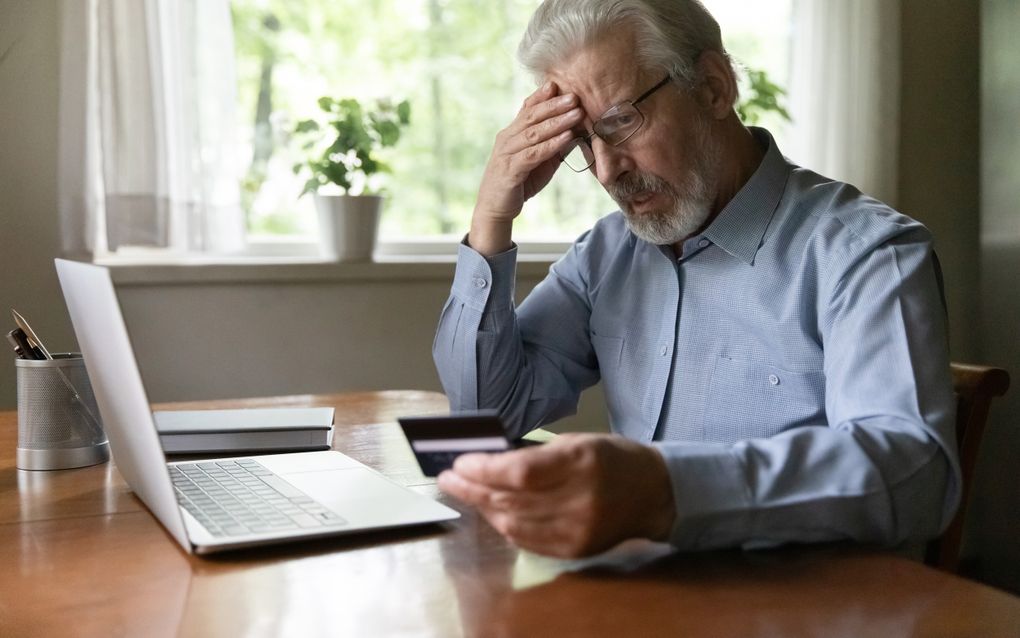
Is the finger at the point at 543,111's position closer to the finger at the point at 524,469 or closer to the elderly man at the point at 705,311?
the elderly man at the point at 705,311

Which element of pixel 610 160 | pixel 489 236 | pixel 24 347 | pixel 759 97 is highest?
pixel 759 97

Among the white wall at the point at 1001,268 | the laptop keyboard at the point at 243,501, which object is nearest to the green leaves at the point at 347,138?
the laptop keyboard at the point at 243,501

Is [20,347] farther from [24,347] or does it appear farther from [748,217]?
[748,217]

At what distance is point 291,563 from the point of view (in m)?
0.80

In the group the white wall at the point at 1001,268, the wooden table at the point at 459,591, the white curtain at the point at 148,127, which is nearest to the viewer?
the wooden table at the point at 459,591

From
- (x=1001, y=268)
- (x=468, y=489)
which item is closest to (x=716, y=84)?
(x=468, y=489)

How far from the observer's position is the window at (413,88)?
103 inches

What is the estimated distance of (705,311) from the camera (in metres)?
1.36

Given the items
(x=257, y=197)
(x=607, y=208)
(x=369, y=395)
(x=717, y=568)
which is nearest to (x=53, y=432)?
(x=369, y=395)

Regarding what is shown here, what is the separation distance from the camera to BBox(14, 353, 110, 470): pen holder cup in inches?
46.2

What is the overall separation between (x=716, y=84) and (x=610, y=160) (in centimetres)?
19

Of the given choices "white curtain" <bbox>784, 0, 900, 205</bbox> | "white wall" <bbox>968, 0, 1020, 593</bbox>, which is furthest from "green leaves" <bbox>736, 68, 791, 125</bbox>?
"white wall" <bbox>968, 0, 1020, 593</bbox>

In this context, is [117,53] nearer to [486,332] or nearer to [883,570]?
[486,332]

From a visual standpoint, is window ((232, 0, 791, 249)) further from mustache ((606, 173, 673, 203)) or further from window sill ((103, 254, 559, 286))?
mustache ((606, 173, 673, 203))
